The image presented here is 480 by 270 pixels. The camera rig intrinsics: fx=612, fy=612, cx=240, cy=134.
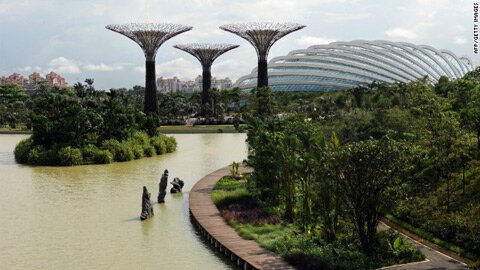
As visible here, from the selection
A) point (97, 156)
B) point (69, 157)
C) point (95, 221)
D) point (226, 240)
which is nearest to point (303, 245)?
point (226, 240)

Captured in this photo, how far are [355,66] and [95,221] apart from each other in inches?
3687

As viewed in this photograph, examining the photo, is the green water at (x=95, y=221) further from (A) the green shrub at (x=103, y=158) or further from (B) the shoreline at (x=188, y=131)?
(B) the shoreline at (x=188, y=131)

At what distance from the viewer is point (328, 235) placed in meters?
17.1

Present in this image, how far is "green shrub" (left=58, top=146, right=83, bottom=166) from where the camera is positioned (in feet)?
126

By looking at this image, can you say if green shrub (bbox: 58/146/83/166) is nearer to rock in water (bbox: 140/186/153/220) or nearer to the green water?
the green water

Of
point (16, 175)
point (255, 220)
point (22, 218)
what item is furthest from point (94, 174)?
point (255, 220)

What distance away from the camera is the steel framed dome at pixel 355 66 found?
109 m

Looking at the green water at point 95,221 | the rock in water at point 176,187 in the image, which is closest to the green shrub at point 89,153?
the green water at point 95,221

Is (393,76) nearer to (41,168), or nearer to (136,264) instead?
(41,168)

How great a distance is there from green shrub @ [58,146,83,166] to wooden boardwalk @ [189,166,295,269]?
15.6 meters

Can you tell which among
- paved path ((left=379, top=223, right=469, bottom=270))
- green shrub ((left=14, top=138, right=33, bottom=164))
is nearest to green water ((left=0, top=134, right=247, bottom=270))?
green shrub ((left=14, top=138, right=33, bottom=164))

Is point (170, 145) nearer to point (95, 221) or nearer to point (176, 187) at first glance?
point (176, 187)

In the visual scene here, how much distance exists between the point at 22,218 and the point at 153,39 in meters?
53.9

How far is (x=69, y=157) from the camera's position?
126 ft
